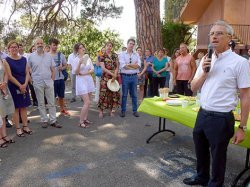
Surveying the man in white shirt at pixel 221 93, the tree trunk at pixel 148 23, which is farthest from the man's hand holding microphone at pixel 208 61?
the tree trunk at pixel 148 23

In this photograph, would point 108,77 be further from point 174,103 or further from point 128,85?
point 174,103

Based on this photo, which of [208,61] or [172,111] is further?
[172,111]

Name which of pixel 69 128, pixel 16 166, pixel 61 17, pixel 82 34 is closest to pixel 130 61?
pixel 69 128

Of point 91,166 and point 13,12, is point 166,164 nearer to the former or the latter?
point 91,166

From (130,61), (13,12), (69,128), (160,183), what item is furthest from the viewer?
(13,12)

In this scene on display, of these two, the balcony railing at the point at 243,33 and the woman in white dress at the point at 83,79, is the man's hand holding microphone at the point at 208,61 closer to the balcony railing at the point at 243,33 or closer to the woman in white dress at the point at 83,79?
the woman in white dress at the point at 83,79

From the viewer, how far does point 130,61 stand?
6.49 m

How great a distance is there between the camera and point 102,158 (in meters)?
4.23

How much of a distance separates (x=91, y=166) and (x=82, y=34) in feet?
43.1

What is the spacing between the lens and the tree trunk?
11.0 m

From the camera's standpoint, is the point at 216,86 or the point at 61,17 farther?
the point at 61,17

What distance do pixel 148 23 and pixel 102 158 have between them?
7933 mm

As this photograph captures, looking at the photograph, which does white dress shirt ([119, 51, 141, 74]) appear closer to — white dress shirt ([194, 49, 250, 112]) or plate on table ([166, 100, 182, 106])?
plate on table ([166, 100, 182, 106])

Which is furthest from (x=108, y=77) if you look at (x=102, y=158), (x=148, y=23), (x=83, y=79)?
(x=148, y=23)
